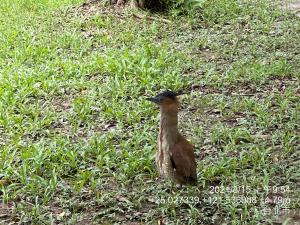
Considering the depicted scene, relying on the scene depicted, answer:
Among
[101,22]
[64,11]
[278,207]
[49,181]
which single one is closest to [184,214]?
[278,207]

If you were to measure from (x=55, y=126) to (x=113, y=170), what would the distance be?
1.22 m

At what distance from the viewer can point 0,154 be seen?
495cm

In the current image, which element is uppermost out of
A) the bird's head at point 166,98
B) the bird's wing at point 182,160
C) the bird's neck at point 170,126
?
the bird's head at point 166,98

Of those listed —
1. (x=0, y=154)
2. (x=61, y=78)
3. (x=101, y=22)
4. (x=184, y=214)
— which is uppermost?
(x=101, y=22)

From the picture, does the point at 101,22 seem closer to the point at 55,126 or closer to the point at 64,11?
the point at 64,11

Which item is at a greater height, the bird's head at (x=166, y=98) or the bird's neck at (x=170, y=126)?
the bird's head at (x=166, y=98)

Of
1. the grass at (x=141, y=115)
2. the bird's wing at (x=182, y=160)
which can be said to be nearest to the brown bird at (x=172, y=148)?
the bird's wing at (x=182, y=160)

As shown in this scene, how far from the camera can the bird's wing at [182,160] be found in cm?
403

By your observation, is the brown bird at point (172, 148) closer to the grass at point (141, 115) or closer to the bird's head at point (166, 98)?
the bird's head at point (166, 98)

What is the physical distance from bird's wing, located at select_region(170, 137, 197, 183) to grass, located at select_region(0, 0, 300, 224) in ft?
0.73

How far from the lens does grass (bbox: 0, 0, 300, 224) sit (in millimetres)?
4148

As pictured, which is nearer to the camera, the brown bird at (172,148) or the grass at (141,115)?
the brown bird at (172,148)

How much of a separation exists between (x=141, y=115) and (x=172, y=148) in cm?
177

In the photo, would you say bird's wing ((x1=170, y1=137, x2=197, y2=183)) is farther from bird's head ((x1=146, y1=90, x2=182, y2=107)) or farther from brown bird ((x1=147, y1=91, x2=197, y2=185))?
bird's head ((x1=146, y1=90, x2=182, y2=107))
